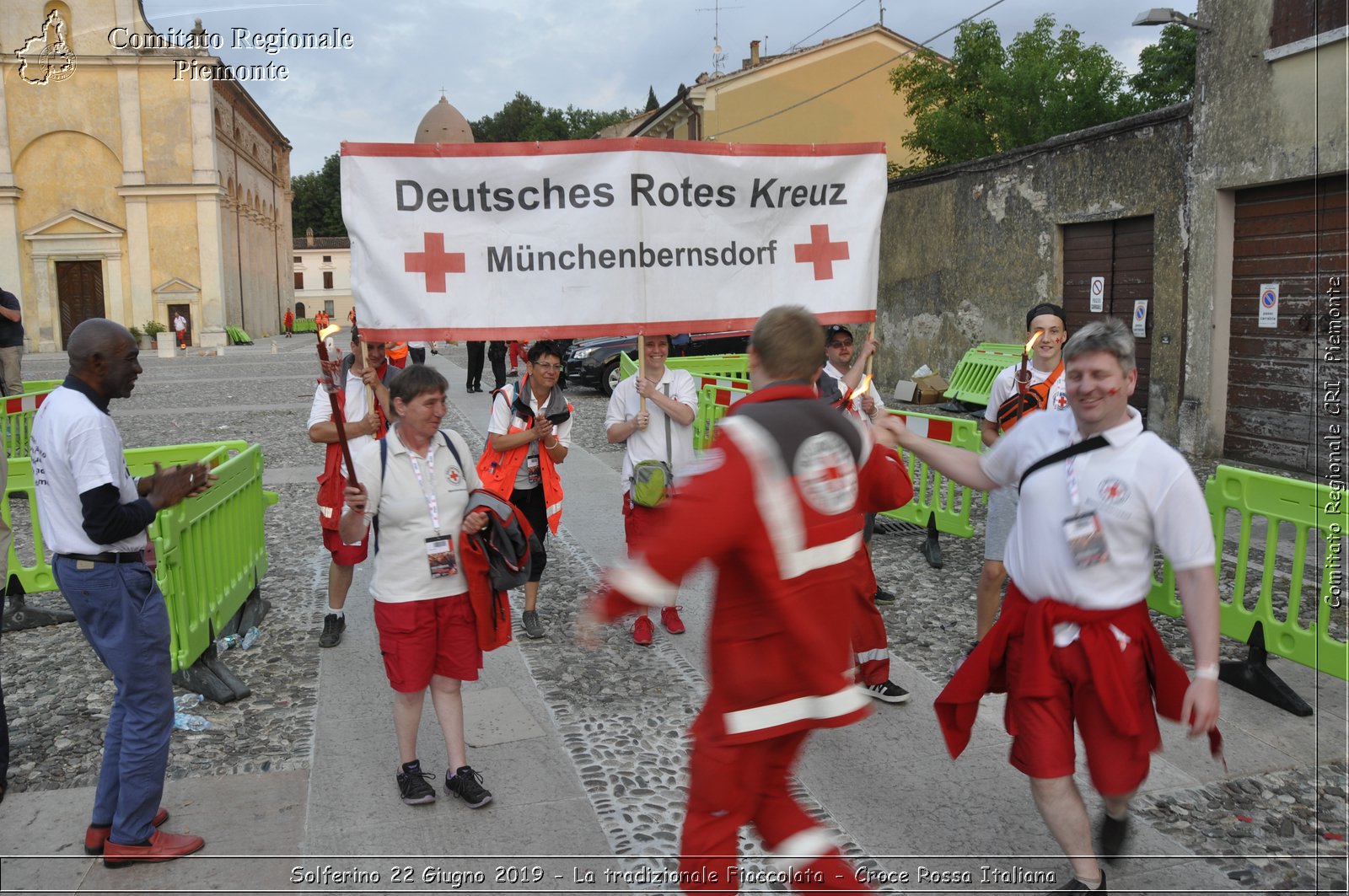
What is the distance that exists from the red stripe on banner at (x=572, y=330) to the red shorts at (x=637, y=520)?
97cm

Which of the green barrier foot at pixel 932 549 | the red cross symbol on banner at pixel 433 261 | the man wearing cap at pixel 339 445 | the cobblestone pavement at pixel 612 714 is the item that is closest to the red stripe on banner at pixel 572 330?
the red cross symbol on banner at pixel 433 261

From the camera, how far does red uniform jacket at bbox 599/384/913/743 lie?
243 cm

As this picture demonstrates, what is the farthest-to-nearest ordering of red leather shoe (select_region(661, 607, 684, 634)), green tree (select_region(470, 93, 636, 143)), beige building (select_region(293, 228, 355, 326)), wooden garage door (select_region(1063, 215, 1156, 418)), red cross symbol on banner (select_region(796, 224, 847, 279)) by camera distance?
beige building (select_region(293, 228, 355, 326))
green tree (select_region(470, 93, 636, 143))
wooden garage door (select_region(1063, 215, 1156, 418))
red leather shoe (select_region(661, 607, 684, 634))
red cross symbol on banner (select_region(796, 224, 847, 279))

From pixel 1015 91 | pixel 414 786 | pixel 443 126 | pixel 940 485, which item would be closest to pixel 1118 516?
pixel 414 786

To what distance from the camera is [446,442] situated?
13.2 ft

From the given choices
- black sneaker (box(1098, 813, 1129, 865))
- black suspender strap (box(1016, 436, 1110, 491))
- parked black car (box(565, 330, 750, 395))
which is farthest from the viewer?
parked black car (box(565, 330, 750, 395))

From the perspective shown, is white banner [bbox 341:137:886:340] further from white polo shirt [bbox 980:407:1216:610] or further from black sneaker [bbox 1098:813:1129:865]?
black sneaker [bbox 1098:813:1129:865]

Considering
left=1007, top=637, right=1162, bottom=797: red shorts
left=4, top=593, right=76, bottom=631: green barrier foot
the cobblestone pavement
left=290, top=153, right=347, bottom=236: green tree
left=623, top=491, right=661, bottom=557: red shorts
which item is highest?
left=290, top=153, right=347, bottom=236: green tree

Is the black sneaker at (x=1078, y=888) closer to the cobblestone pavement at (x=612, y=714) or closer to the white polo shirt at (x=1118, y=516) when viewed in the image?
the cobblestone pavement at (x=612, y=714)

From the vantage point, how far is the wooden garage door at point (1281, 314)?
1005 centimetres

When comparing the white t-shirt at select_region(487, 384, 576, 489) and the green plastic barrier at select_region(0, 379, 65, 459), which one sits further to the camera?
the green plastic barrier at select_region(0, 379, 65, 459)

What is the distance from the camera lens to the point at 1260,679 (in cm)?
486

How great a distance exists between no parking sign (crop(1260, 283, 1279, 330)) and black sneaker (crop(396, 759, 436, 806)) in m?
10.3

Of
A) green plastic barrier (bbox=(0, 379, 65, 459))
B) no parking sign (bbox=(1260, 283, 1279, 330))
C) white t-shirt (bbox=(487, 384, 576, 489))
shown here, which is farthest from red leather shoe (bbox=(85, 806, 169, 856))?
no parking sign (bbox=(1260, 283, 1279, 330))
